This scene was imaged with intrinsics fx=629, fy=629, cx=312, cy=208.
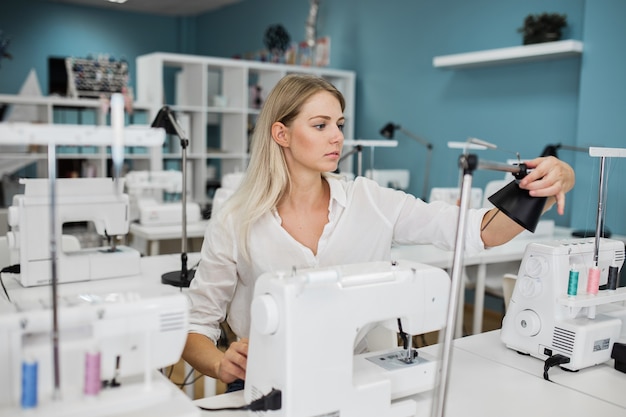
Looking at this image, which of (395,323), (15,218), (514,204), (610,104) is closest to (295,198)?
(395,323)

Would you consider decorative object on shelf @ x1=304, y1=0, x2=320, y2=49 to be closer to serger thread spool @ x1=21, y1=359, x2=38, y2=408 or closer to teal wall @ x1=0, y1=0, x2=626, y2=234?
teal wall @ x1=0, y1=0, x2=626, y2=234

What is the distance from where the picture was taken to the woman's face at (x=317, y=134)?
60.5 inches

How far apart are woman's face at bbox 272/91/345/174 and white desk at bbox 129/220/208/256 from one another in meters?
2.04

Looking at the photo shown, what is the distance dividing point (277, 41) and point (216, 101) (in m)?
0.93

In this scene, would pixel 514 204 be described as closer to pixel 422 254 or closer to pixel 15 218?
pixel 15 218

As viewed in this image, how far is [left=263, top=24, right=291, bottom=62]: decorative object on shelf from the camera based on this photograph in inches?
231

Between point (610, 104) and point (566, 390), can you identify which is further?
point (610, 104)

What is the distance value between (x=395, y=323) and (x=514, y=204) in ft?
1.09

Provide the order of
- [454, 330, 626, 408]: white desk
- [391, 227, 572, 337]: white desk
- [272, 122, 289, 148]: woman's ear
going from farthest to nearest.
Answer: [391, 227, 572, 337]: white desk, [272, 122, 289, 148]: woman's ear, [454, 330, 626, 408]: white desk

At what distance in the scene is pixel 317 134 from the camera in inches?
60.6

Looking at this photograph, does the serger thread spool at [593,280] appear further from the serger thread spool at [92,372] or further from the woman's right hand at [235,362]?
the serger thread spool at [92,372]

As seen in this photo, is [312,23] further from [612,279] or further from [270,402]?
[270,402]

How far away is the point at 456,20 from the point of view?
457 cm

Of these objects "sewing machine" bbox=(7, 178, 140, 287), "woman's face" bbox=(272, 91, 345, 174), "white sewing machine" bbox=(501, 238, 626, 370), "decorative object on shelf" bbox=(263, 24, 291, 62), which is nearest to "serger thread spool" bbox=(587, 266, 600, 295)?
"white sewing machine" bbox=(501, 238, 626, 370)
